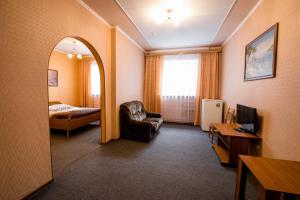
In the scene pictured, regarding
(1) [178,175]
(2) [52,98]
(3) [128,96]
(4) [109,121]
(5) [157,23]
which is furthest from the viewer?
(2) [52,98]

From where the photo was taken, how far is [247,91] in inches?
111

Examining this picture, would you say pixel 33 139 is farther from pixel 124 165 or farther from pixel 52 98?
pixel 52 98

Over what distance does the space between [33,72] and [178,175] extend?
241 cm

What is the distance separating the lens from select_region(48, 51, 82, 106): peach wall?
5.75 m

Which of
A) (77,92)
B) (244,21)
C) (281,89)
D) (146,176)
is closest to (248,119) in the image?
(281,89)

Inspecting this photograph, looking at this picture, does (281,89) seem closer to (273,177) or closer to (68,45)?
(273,177)

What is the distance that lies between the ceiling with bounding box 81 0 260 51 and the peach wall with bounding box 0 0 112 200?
97 centimetres

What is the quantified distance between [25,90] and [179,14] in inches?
113

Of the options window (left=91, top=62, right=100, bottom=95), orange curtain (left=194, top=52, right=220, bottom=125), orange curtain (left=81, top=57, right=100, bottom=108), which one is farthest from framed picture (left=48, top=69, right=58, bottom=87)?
orange curtain (left=194, top=52, right=220, bottom=125)

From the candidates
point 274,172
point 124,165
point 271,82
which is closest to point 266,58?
point 271,82

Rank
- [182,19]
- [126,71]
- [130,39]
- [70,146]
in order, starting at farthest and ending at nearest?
[130,39]
[126,71]
[70,146]
[182,19]

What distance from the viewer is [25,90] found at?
5.40ft

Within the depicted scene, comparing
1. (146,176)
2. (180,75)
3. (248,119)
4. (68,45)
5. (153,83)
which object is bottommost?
(146,176)

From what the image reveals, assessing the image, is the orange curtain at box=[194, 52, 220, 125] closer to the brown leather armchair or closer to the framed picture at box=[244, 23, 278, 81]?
the framed picture at box=[244, 23, 278, 81]
